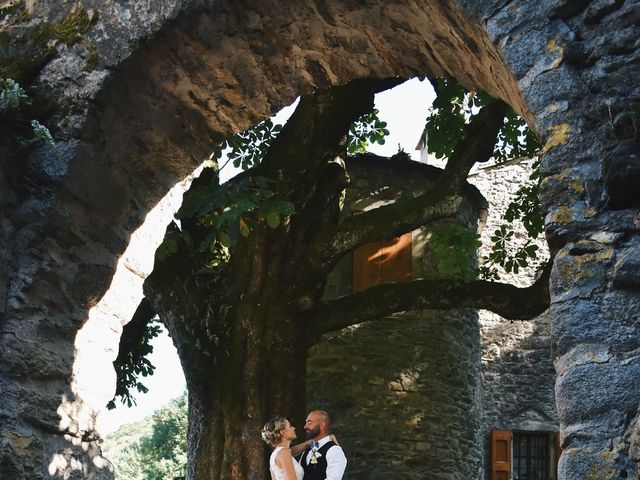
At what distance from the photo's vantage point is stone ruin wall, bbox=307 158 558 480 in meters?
10.5

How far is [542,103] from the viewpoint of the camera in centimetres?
317

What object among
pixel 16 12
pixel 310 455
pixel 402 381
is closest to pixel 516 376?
pixel 402 381

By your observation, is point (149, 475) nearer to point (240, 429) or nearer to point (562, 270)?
point (240, 429)

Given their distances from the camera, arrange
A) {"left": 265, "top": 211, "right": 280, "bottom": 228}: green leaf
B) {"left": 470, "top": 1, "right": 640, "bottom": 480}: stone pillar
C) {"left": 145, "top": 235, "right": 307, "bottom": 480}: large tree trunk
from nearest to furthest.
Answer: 1. {"left": 470, "top": 1, "right": 640, "bottom": 480}: stone pillar
2. {"left": 265, "top": 211, "right": 280, "bottom": 228}: green leaf
3. {"left": 145, "top": 235, "right": 307, "bottom": 480}: large tree trunk

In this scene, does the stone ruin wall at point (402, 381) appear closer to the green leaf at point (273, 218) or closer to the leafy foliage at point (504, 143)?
the leafy foliage at point (504, 143)

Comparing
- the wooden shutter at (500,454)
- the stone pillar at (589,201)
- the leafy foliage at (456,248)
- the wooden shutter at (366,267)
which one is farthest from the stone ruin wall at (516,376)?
the stone pillar at (589,201)

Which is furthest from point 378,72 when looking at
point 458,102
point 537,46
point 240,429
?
point 458,102

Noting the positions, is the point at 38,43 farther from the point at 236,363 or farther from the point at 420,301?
the point at 420,301

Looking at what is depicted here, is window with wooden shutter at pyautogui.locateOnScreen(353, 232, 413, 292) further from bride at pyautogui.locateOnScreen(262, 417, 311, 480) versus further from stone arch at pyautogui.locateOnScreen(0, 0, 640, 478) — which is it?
stone arch at pyautogui.locateOnScreen(0, 0, 640, 478)

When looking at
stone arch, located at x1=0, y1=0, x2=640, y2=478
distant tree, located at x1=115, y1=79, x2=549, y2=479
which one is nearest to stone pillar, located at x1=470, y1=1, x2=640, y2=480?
stone arch, located at x1=0, y1=0, x2=640, y2=478

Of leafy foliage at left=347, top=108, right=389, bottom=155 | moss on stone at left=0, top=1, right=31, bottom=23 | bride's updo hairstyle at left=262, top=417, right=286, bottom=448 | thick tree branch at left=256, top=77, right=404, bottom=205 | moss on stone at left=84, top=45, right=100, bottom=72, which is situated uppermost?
leafy foliage at left=347, top=108, right=389, bottom=155

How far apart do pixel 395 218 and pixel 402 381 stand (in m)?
3.56

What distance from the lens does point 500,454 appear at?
46.0 feet

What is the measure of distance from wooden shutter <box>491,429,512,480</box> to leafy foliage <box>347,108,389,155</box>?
19.0 ft
